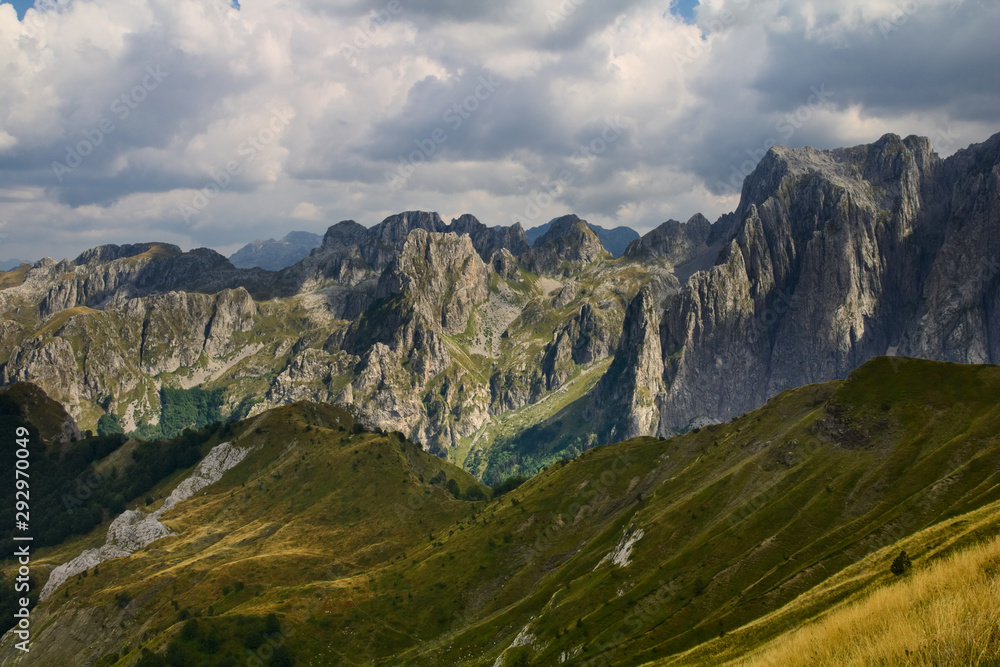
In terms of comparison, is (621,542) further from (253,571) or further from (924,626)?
(253,571)

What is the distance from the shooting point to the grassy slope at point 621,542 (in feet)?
214

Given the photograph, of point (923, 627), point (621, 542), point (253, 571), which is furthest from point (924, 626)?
point (253, 571)

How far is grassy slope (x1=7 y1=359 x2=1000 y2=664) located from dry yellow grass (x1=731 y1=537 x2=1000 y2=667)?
15.5 m

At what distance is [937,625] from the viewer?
17.9 meters

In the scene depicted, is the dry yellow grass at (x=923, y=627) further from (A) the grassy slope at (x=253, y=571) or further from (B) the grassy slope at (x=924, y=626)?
(A) the grassy slope at (x=253, y=571)

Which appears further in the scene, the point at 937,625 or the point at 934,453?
the point at 934,453

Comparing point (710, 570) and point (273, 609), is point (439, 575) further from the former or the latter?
point (710, 570)

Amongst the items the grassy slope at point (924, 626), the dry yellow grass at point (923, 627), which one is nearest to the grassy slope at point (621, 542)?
the grassy slope at point (924, 626)

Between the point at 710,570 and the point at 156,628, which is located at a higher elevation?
the point at 156,628

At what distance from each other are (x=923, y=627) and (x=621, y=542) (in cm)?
9531

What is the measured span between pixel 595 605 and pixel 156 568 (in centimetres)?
14179

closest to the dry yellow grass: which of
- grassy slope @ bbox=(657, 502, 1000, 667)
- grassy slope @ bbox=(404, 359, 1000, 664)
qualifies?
grassy slope @ bbox=(657, 502, 1000, 667)

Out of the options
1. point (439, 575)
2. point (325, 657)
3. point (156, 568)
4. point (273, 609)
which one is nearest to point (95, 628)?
point (156, 568)

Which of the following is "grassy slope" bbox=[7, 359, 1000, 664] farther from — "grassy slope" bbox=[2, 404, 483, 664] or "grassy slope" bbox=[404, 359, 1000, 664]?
"grassy slope" bbox=[2, 404, 483, 664]
